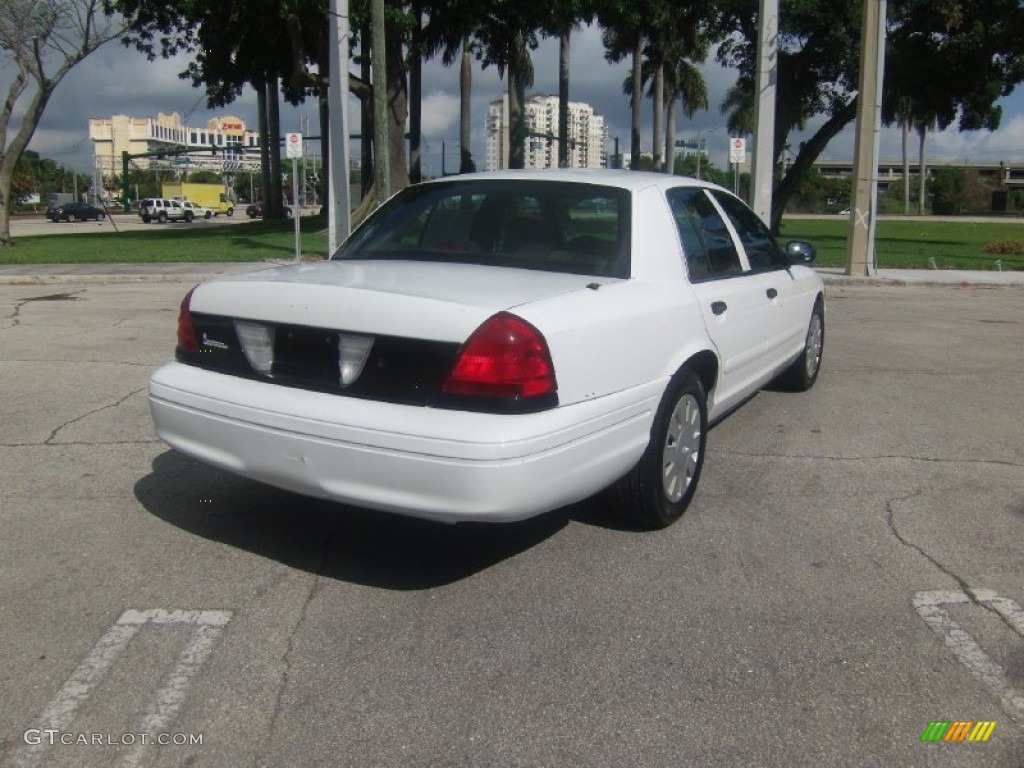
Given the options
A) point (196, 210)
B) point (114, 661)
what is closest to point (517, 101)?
point (196, 210)

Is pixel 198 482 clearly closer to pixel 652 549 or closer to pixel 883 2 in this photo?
pixel 652 549

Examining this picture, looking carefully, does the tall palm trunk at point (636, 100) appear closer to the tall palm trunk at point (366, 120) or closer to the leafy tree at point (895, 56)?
the leafy tree at point (895, 56)

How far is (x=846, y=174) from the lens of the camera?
155500mm

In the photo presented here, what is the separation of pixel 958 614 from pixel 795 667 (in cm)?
85

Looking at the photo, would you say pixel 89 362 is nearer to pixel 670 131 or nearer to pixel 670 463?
pixel 670 463

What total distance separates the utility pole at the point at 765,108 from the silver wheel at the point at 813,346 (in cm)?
1180

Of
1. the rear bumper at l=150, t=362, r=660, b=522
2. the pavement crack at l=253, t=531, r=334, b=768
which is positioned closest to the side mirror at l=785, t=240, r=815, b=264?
the rear bumper at l=150, t=362, r=660, b=522

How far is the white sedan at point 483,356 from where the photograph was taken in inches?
138

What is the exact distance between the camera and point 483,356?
3484 mm

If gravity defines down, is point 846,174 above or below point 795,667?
above

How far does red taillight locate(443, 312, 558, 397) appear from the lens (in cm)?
349

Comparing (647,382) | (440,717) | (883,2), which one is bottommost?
(440,717)

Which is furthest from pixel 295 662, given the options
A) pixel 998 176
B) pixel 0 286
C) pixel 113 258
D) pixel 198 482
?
pixel 998 176

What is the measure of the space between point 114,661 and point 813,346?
5.77m
